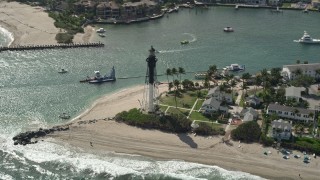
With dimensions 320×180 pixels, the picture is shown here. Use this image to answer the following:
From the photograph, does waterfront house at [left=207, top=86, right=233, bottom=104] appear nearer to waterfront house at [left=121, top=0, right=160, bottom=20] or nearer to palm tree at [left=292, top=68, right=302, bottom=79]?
palm tree at [left=292, top=68, right=302, bottom=79]

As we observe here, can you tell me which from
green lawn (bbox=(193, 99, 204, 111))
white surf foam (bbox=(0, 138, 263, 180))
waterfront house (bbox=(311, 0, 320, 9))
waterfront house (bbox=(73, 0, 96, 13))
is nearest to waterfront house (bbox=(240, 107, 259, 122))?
green lawn (bbox=(193, 99, 204, 111))

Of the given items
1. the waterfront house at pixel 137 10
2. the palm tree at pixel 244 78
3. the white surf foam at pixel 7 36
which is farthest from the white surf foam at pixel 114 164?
the waterfront house at pixel 137 10

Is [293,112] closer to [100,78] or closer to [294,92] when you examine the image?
[294,92]

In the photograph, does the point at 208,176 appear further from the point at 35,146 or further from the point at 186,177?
the point at 35,146

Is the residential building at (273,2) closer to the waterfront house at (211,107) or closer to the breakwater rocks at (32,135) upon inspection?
the waterfront house at (211,107)

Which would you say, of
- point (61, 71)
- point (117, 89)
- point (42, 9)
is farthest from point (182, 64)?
point (42, 9)

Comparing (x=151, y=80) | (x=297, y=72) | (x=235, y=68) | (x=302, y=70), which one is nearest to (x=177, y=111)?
(x=151, y=80)
